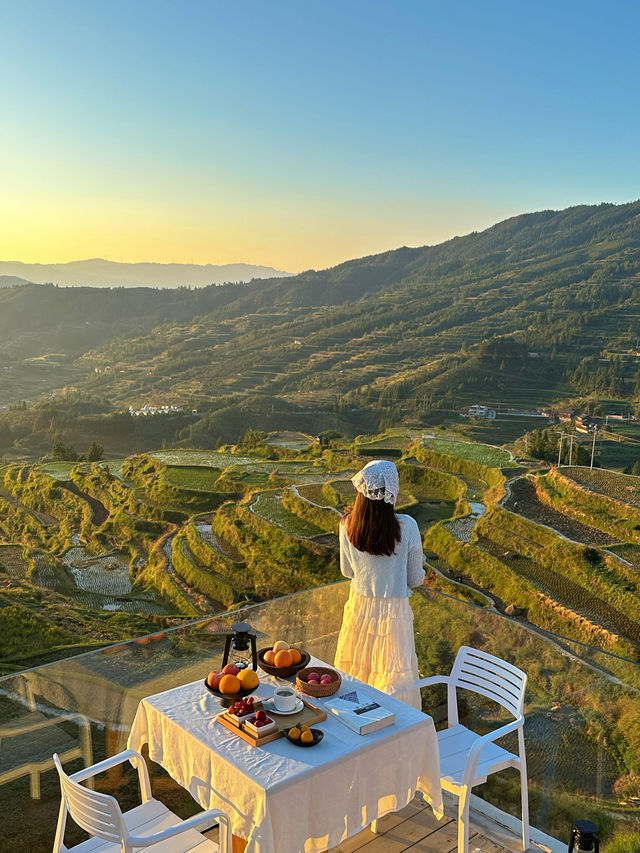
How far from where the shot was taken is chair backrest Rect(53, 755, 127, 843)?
2188 millimetres

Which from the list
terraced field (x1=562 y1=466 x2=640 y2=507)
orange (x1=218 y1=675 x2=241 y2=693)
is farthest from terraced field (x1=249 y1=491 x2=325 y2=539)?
orange (x1=218 y1=675 x2=241 y2=693)

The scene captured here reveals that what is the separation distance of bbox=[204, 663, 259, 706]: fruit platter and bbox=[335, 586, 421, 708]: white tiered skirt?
70 centimetres

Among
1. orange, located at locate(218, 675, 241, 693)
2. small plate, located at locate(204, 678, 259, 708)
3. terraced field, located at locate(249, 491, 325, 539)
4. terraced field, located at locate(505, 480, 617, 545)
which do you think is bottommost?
terraced field, located at locate(249, 491, 325, 539)

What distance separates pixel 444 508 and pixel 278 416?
3540 centimetres

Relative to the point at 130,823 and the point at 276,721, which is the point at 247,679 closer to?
the point at 276,721

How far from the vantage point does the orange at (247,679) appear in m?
2.78

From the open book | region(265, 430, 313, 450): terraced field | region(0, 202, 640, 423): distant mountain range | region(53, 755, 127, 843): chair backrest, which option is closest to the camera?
region(53, 755, 127, 843): chair backrest

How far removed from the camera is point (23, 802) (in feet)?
9.69

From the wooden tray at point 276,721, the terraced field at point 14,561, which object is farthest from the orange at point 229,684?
the terraced field at point 14,561

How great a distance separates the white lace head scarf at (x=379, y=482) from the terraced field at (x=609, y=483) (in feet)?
52.1

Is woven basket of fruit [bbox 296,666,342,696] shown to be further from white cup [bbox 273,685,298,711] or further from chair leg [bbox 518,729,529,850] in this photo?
chair leg [bbox 518,729,529,850]

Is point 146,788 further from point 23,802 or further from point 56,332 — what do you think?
point 56,332

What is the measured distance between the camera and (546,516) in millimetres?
18656

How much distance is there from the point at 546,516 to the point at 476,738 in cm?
1626
